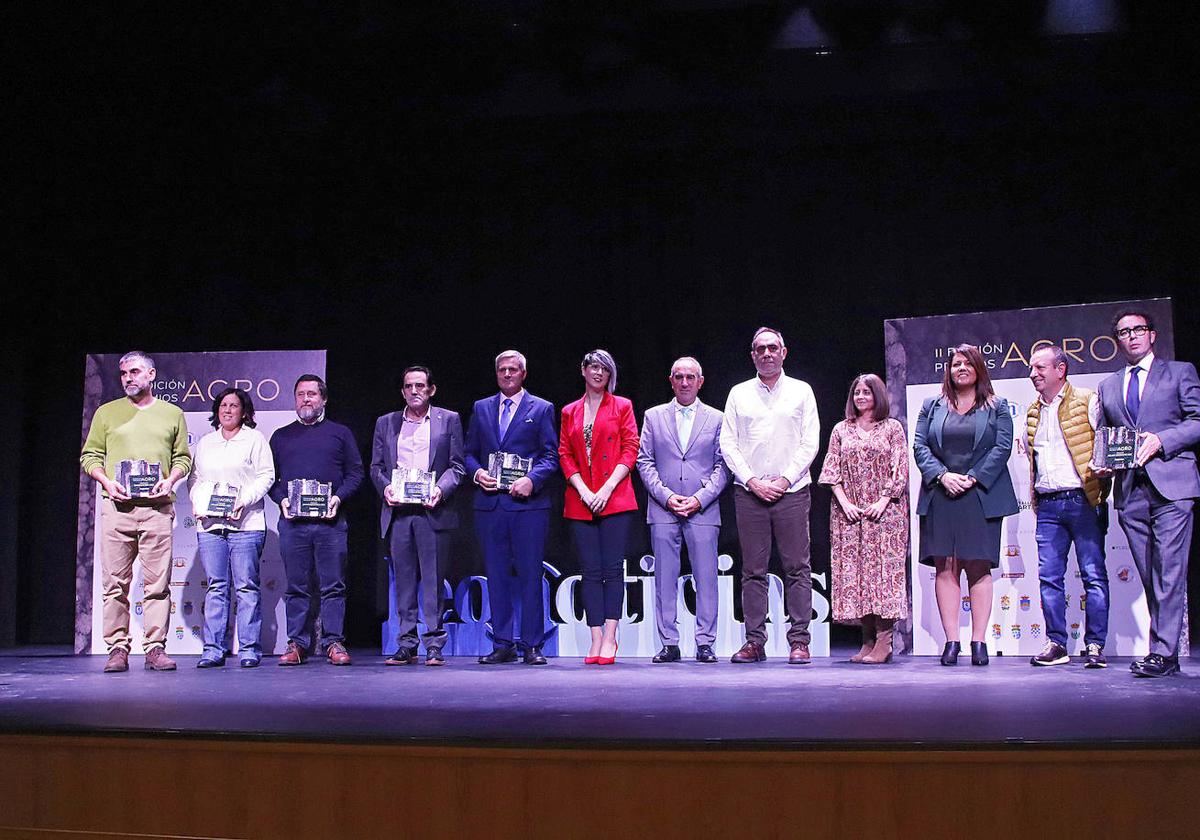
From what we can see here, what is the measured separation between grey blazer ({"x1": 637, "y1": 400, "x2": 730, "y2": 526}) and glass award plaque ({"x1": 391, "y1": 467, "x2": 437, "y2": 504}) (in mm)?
1139

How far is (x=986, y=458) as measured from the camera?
5.07m

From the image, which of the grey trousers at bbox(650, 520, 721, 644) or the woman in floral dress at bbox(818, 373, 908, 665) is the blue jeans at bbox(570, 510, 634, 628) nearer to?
the grey trousers at bbox(650, 520, 721, 644)

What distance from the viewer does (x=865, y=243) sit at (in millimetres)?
6438

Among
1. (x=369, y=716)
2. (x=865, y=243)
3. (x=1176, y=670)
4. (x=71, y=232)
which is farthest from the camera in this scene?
(x=71, y=232)

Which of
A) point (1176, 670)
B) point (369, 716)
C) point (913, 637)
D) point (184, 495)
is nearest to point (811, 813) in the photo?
point (369, 716)

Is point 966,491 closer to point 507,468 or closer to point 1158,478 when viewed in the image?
point 1158,478

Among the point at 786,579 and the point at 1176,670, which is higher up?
the point at 786,579

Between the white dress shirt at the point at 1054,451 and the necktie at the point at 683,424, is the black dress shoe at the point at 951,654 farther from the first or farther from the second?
the necktie at the point at 683,424

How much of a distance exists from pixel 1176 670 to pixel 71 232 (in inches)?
274

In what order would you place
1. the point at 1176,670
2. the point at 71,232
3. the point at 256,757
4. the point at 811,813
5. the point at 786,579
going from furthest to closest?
the point at 71,232
the point at 786,579
the point at 1176,670
the point at 256,757
the point at 811,813

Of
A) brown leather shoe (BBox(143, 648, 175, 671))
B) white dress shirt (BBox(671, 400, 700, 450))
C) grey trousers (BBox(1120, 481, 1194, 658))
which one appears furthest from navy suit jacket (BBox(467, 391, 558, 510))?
grey trousers (BBox(1120, 481, 1194, 658))

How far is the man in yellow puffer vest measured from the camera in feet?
16.7

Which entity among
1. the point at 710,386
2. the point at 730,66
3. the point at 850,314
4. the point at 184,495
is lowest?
the point at 184,495

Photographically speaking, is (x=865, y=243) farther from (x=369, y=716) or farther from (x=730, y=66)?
(x=369, y=716)
